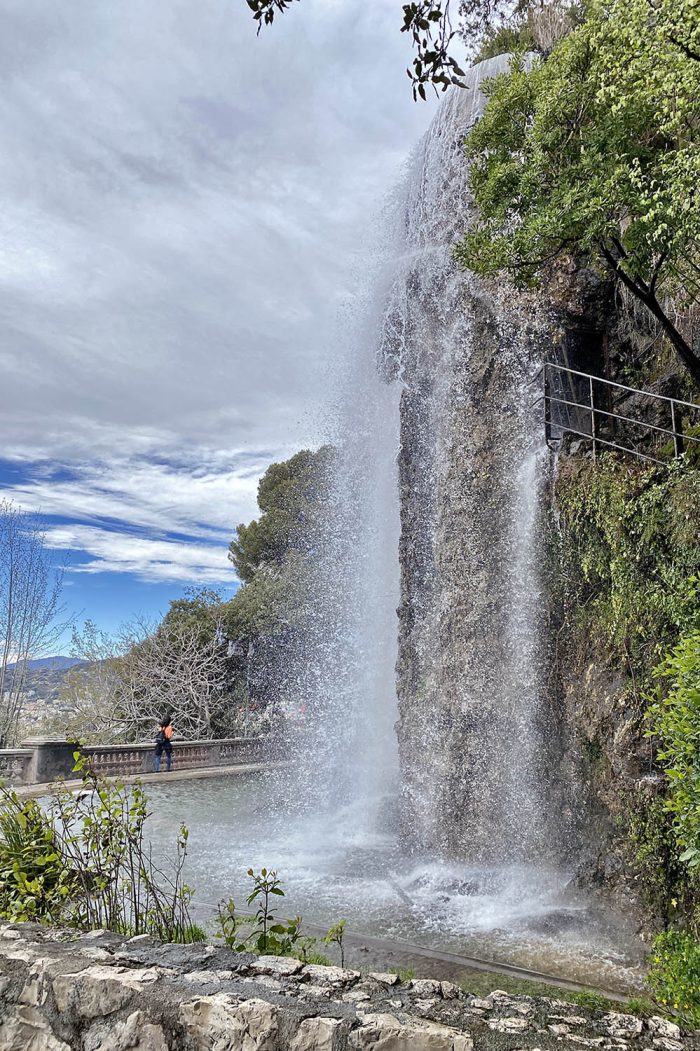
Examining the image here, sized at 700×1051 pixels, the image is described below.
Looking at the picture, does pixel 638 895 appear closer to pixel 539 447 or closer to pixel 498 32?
pixel 539 447

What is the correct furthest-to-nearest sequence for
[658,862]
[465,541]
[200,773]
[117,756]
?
[200,773], [117,756], [465,541], [658,862]

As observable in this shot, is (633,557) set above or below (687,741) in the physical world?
above

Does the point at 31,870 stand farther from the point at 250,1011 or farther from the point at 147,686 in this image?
the point at 147,686

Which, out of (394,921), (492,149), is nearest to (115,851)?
(394,921)

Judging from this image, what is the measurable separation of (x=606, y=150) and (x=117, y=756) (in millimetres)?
15897

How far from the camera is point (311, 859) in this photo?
33.0 feet

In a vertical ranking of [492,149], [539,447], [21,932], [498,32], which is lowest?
[21,932]

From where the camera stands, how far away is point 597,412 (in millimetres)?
11523

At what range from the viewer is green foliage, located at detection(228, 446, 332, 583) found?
3070 cm

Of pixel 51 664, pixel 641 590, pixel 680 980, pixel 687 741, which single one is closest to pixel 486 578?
pixel 641 590

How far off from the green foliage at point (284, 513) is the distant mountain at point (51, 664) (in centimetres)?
898

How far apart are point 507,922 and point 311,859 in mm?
3340

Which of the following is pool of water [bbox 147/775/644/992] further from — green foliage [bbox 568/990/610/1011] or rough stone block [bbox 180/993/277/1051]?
rough stone block [bbox 180/993/277/1051]

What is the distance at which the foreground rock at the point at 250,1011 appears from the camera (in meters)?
2.57
